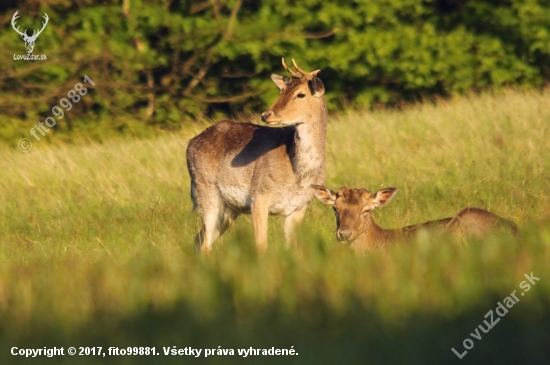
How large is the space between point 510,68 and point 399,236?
16.8 m

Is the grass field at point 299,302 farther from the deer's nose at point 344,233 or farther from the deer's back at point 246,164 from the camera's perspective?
the deer's nose at point 344,233

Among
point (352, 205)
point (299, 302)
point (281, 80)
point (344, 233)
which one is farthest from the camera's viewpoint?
point (281, 80)

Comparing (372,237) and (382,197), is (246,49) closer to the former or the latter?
(382,197)

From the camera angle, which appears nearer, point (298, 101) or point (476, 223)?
point (476, 223)

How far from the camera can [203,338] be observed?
4.33m

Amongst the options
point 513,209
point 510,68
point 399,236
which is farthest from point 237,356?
point 510,68

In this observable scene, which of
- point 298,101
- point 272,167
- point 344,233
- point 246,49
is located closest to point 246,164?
point 272,167

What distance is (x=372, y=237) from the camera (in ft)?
26.2

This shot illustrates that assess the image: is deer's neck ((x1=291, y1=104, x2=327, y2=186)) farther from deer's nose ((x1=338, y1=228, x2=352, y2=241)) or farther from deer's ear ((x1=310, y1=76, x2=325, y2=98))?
deer's nose ((x1=338, y1=228, x2=352, y2=241))

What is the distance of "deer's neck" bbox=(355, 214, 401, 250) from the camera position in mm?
7883

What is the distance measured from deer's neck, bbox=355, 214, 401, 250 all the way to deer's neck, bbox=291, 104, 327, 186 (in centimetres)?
104

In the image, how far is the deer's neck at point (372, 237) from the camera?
7.88 m

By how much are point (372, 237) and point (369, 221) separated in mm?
142

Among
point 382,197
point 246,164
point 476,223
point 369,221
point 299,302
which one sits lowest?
point 299,302
